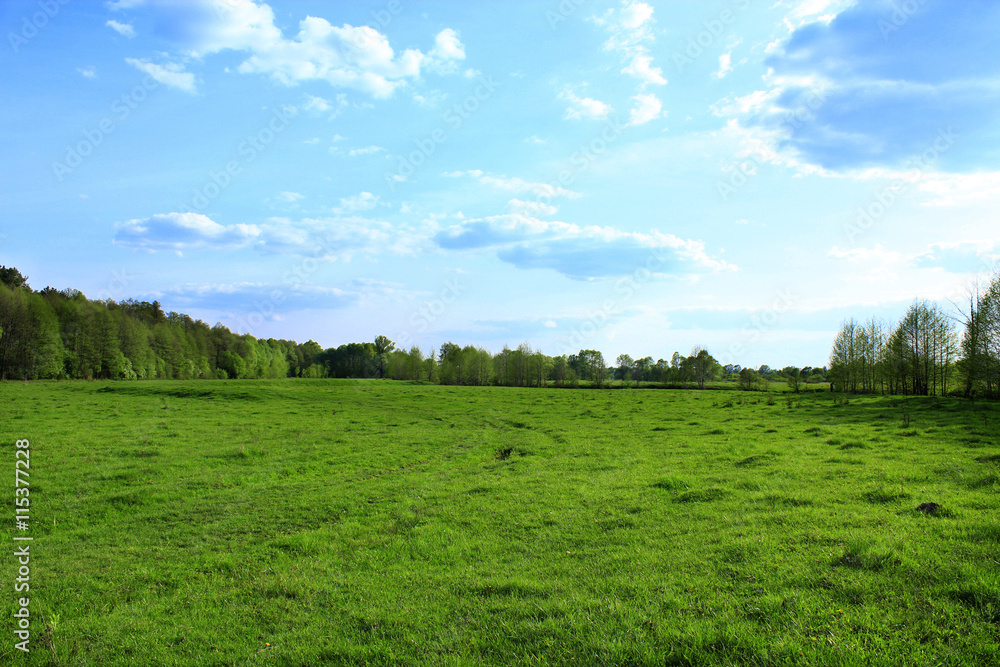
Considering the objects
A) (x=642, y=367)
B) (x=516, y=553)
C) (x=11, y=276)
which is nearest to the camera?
(x=516, y=553)

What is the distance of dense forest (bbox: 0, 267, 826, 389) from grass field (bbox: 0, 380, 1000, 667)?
70.2m

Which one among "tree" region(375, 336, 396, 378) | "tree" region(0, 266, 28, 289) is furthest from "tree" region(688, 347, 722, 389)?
"tree" region(0, 266, 28, 289)

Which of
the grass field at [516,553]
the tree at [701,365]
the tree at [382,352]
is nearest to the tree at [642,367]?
the tree at [701,365]

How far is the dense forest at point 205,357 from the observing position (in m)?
71.8

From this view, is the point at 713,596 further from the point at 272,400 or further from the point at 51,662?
the point at 272,400

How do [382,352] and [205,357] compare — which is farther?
[382,352]

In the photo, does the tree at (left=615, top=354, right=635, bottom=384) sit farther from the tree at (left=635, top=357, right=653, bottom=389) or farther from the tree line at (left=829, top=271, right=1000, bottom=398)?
the tree line at (left=829, top=271, right=1000, bottom=398)

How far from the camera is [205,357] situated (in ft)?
358

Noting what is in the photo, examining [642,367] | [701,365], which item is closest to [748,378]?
[701,365]

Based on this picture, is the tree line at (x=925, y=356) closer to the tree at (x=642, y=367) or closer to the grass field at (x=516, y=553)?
the grass field at (x=516, y=553)

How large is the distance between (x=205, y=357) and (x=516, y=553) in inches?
4767

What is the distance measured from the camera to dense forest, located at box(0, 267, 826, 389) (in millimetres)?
71750

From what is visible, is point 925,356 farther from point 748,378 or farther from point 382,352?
point 382,352

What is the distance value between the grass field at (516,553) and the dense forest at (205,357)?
70.2 meters
